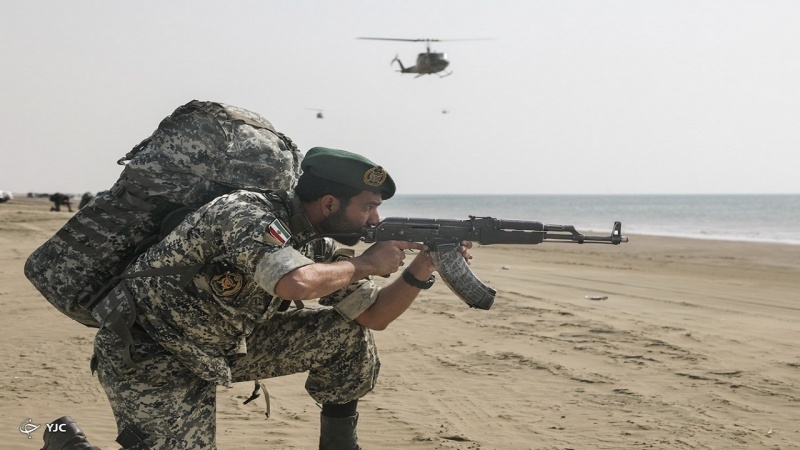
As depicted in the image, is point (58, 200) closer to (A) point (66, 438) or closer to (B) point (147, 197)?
(A) point (66, 438)

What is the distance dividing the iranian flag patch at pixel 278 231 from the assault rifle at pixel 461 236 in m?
0.66

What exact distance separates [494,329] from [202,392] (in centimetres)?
497

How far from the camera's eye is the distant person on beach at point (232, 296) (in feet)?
10.9

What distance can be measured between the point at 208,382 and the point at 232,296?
48 cm

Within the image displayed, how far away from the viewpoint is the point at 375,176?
12.5 feet

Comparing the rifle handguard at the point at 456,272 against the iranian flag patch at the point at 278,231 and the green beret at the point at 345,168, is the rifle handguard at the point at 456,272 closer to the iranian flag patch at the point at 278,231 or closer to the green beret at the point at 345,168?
the green beret at the point at 345,168

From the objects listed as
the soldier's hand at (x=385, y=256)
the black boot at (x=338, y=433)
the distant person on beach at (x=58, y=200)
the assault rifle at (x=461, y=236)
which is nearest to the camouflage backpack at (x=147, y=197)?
the soldier's hand at (x=385, y=256)

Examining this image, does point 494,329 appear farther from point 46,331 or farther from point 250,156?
point 250,156

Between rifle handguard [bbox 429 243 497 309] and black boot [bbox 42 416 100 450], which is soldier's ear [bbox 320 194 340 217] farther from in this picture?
black boot [bbox 42 416 100 450]

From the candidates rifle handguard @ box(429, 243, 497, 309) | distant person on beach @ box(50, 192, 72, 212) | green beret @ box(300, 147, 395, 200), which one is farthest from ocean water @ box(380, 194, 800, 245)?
distant person on beach @ box(50, 192, 72, 212)


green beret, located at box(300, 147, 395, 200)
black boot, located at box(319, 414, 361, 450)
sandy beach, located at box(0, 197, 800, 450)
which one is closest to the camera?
green beret, located at box(300, 147, 395, 200)

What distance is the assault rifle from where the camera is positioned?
13.2 ft

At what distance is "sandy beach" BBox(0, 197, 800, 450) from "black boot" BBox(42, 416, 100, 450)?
1.00 metres

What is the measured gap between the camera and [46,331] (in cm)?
805
